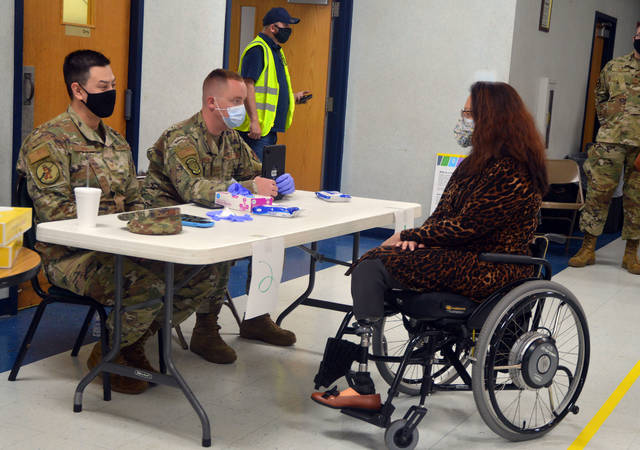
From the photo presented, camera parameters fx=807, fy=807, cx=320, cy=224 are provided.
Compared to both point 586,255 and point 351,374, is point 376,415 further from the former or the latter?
point 586,255

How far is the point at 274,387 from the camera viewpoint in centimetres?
A: 315

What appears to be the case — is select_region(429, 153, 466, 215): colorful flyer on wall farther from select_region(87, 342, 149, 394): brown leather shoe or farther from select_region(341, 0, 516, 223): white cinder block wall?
select_region(87, 342, 149, 394): brown leather shoe

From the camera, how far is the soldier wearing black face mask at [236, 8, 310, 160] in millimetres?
5039

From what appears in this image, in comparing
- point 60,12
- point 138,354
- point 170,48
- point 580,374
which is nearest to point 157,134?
point 170,48

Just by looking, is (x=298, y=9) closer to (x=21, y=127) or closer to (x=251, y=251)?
(x=21, y=127)

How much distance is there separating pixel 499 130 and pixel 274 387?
1308 millimetres

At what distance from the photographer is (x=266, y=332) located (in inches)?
145

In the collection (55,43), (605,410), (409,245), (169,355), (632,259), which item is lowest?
(605,410)

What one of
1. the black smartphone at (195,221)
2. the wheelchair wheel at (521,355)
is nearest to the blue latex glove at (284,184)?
the black smartphone at (195,221)

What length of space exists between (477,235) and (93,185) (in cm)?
144

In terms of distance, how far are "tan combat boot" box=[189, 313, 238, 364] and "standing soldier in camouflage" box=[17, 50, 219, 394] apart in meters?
0.38

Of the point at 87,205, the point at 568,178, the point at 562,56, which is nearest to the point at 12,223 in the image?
the point at 87,205

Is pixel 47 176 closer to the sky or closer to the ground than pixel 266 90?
closer to the ground

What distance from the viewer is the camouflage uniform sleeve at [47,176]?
282 cm
